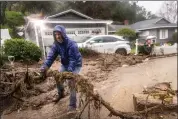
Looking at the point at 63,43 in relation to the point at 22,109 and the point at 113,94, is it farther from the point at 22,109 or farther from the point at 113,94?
the point at 113,94

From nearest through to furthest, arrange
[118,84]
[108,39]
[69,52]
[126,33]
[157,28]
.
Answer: [69,52], [118,84], [108,39], [126,33], [157,28]

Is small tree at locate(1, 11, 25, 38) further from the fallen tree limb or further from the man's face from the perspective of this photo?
the fallen tree limb

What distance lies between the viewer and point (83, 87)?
312cm

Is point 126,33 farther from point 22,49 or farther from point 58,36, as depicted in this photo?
point 58,36

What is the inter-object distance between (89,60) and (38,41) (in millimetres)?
2623

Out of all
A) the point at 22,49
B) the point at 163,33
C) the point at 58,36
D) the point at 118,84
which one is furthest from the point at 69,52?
the point at 163,33

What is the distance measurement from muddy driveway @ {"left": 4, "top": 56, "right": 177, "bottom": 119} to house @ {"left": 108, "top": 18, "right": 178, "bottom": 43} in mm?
11568

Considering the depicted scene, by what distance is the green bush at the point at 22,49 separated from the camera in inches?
221

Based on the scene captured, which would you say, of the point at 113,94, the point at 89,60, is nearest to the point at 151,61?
the point at 89,60

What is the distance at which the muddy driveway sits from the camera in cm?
411

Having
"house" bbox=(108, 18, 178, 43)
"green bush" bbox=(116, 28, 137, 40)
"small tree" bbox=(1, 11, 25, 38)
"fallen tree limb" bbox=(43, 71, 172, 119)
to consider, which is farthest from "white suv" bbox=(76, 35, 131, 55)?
"house" bbox=(108, 18, 178, 43)

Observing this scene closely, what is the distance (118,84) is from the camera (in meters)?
5.80

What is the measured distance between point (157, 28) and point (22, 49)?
63.4 feet

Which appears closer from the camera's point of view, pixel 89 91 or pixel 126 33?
pixel 89 91
